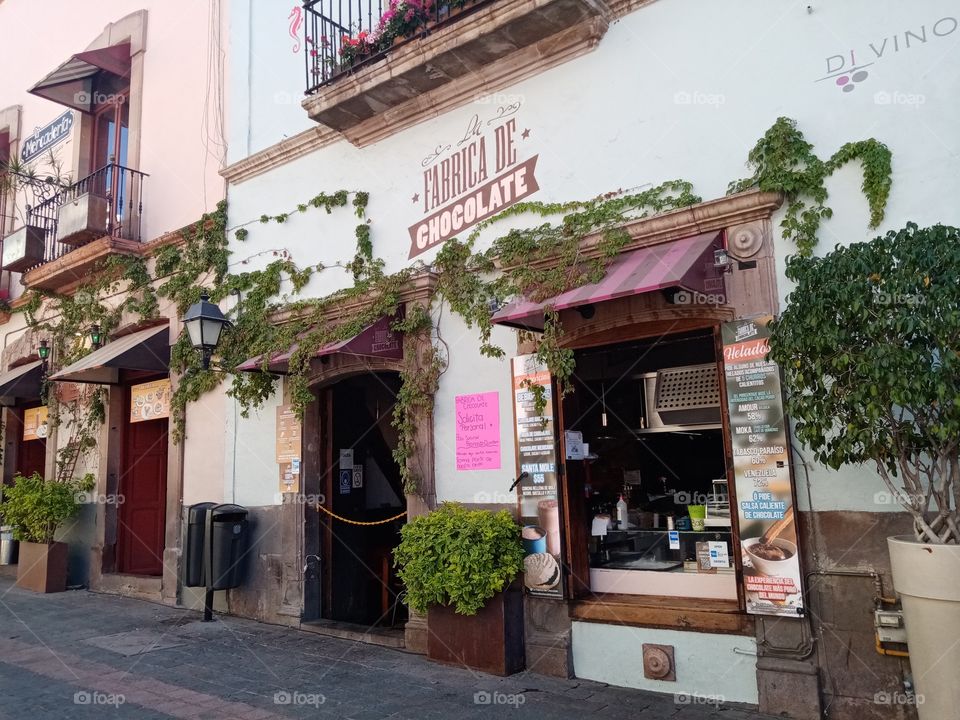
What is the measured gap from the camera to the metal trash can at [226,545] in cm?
838

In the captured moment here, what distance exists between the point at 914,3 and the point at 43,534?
11730mm

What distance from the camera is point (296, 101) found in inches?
364

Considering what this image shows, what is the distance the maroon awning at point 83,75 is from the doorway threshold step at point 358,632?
8.98 meters

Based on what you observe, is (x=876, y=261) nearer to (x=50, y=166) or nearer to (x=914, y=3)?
(x=914, y=3)

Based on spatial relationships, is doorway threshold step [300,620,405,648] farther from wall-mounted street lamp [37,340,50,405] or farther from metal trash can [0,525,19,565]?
metal trash can [0,525,19,565]

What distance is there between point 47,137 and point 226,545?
9288mm

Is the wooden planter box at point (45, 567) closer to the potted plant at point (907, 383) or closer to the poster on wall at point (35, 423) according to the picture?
the poster on wall at point (35, 423)

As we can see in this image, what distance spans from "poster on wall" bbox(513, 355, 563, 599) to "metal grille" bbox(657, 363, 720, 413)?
1.16 metres

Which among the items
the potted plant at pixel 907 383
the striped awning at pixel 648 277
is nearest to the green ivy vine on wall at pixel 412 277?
the striped awning at pixel 648 277

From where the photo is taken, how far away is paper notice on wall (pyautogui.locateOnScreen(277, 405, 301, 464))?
844 centimetres

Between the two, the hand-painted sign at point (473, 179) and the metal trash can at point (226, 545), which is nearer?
the hand-painted sign at point (473, 179)

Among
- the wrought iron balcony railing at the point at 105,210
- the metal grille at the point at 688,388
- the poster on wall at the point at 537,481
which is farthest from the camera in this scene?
the wrought iron balcony railing at the point at 105,210

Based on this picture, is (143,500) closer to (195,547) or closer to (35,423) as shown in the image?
(195,547)

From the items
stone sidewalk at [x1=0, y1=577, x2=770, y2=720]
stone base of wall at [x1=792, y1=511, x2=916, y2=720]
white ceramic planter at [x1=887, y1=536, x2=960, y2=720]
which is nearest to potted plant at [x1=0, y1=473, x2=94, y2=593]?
stone sidewalk at [x1=0, y1=577, x2=770, y2=720]
